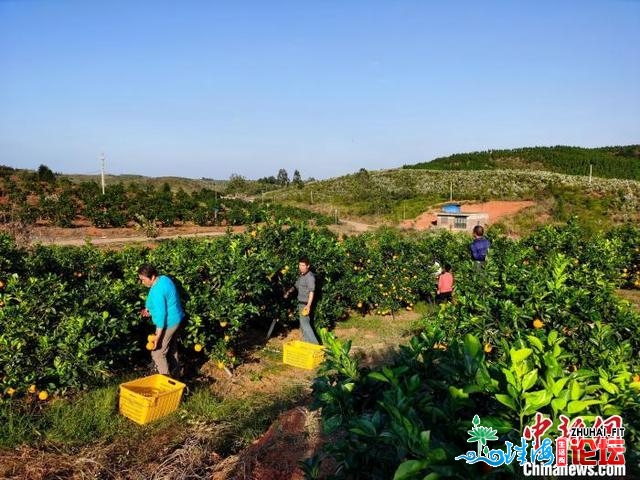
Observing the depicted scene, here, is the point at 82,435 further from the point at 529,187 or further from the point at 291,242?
the point at 529,187

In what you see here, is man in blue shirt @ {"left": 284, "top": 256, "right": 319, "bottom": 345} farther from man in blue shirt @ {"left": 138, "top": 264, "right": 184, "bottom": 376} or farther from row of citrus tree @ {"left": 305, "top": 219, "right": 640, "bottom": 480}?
row of citrus tree @ {"left": 305, "top": 219, "right": 640, "bottom": 480}

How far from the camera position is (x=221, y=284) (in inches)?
252

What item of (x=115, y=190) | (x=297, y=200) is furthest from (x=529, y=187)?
(x=115, y=190)

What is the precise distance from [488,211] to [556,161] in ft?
124

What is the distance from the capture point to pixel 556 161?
207ft

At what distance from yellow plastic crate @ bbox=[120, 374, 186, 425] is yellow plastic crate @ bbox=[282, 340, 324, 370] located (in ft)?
6.52

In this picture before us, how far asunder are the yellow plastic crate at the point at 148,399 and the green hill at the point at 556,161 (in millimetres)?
60938

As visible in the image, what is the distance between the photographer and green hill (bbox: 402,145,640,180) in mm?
56188

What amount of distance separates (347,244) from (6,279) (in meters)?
5.93

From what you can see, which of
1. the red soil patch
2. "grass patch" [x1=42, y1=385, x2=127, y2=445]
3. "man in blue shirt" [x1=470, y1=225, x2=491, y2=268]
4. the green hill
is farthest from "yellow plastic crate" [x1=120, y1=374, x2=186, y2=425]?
the green hill

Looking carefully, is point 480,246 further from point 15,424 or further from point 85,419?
point 15,424

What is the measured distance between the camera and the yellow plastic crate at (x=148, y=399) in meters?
4.57

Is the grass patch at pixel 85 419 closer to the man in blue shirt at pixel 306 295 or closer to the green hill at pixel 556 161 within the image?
the man in blue shirt at pixel 306 295

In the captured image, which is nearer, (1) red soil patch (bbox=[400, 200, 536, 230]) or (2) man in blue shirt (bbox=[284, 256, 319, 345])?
(2) man in blue shirt (bbox=[284, 256, 319, 345])
